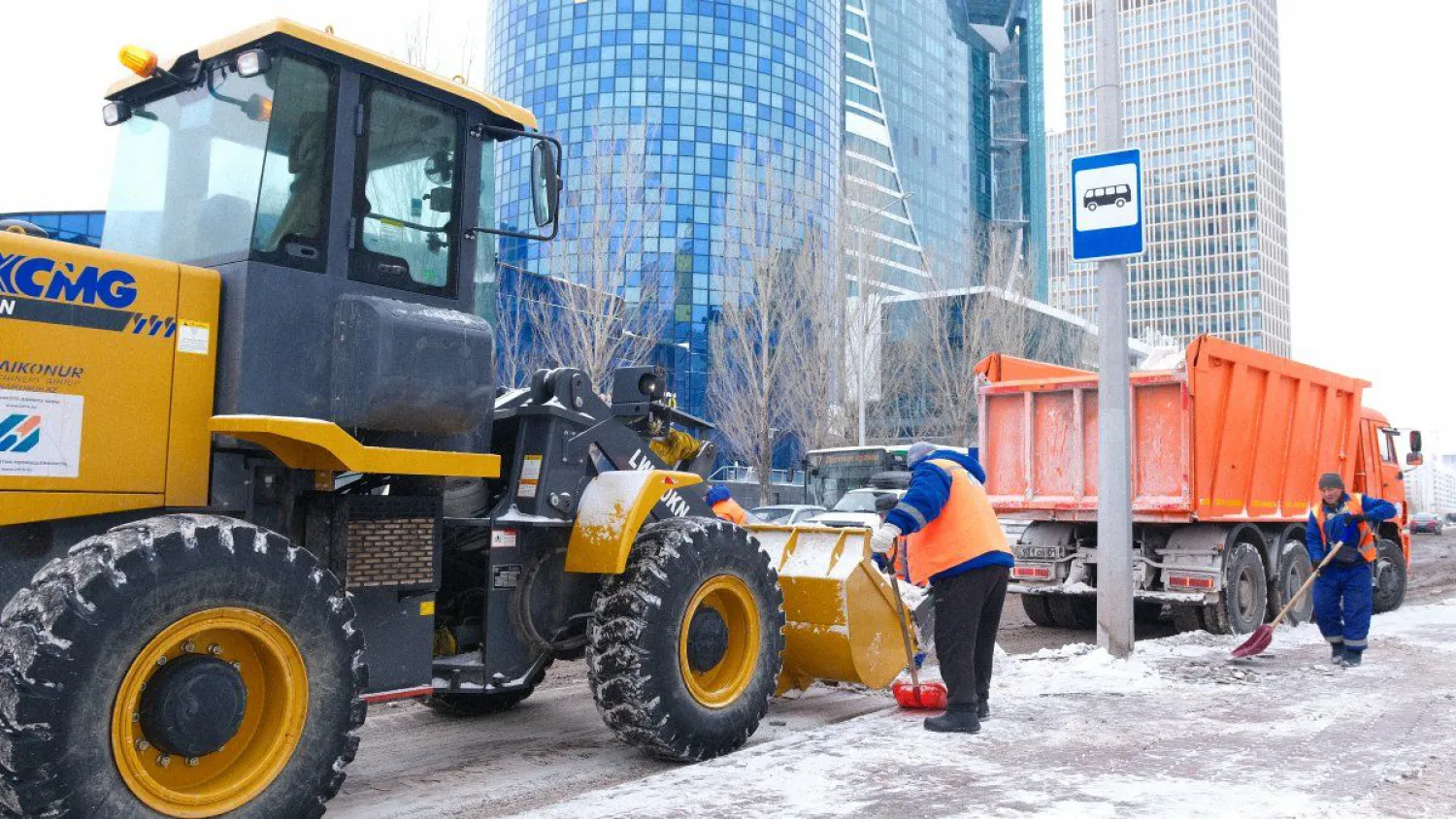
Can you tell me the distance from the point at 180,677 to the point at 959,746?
362 centimetres

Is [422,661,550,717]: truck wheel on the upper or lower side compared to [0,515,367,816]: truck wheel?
lower

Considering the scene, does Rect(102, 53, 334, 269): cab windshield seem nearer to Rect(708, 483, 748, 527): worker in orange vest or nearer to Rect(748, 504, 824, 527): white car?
Rect(708, 483, 748, 527): worker in orange vest

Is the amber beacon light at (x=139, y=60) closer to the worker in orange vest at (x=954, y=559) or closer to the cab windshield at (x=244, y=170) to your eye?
the cab windshield at (x=244, y=170)

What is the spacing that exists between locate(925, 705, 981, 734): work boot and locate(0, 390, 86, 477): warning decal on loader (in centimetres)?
421

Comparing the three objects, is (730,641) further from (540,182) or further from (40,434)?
(40,434)

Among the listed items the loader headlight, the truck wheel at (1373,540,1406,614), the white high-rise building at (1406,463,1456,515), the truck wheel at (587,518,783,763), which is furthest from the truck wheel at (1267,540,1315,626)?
the white high-rise building at (1406,463,1456,515)

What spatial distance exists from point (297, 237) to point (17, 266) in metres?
0.98

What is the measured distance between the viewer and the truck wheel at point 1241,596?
33.9ft

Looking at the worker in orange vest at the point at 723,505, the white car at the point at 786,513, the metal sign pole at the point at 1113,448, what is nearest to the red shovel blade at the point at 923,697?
the worker in orange vest at the point at 723,505

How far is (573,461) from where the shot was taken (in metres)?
5.58

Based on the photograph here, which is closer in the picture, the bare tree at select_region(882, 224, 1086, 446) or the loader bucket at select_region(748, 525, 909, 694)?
the loader bucket at select_region(748, 525, 909, 694)

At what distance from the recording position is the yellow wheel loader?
142 inches

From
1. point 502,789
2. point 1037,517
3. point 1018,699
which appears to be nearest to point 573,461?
point 502,789

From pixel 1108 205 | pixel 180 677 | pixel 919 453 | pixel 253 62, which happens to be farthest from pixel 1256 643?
pixel 253 62
